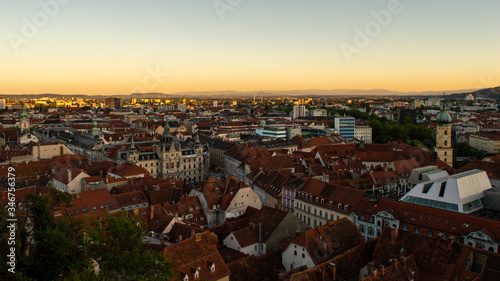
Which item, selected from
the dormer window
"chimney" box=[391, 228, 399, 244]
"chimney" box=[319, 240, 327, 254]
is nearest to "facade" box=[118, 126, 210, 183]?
"chimney" box=[319, 240, 327, 254]

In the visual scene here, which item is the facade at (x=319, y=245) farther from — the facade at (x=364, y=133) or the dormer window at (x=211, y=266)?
the facade at (x=364, y=133)

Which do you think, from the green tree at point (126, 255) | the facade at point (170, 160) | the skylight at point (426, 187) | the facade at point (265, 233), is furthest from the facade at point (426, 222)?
the facade at point (170, 160)

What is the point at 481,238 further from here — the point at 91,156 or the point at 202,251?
the point at 91,156

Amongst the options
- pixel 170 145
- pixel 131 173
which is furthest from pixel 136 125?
pixel 131 173

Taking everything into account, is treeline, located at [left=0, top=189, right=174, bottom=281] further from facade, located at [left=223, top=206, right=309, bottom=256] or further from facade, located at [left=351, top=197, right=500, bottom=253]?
facade, located at [left=351, top=197, right=500, bottom=253]

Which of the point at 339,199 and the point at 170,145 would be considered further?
the point at 170,145

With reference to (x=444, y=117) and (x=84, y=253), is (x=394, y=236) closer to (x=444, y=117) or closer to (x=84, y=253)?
(x=84, y=253)
